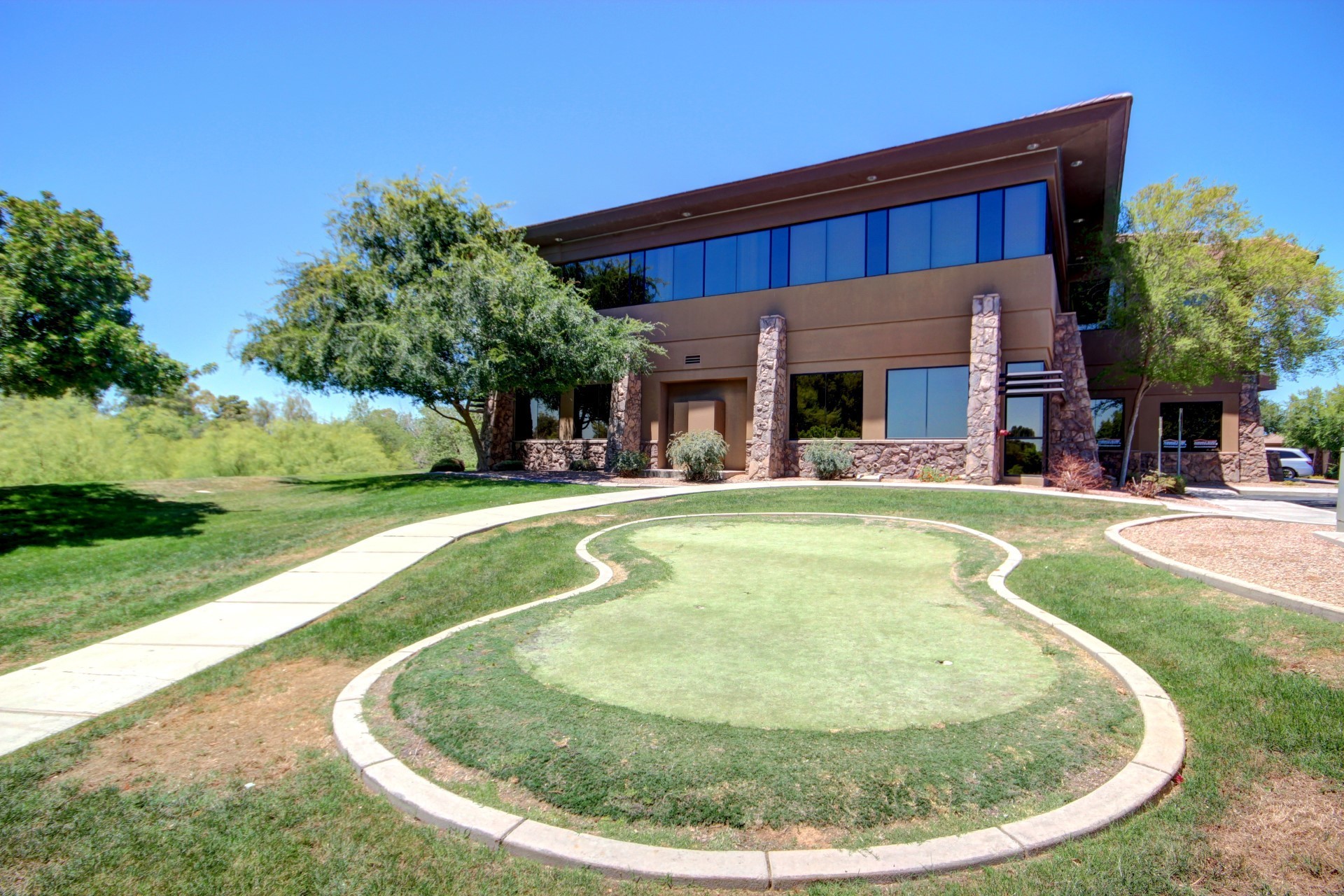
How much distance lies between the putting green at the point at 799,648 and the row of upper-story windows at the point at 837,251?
12.4 meters

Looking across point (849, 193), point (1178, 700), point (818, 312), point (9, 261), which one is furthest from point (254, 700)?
point (849, 193)

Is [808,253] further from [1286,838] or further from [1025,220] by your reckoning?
[1286,838]

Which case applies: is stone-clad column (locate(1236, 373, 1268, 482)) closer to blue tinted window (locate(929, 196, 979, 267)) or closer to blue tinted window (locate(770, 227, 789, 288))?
blue tinted window (locate(929, 196, 979, 267))

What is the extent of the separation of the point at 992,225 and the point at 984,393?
4.53 m

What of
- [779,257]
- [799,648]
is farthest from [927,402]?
[799,648]

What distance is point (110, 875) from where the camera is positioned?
2631 millimetres

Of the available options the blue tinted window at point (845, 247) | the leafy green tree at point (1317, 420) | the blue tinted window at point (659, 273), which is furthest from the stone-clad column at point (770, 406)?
the leafy green tree at point (1317, 420)

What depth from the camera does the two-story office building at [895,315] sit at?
1675 cm

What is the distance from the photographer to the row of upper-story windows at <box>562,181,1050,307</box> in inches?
667

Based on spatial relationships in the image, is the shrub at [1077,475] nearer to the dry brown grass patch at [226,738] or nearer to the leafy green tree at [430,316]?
the leafy green tree at [430,316]

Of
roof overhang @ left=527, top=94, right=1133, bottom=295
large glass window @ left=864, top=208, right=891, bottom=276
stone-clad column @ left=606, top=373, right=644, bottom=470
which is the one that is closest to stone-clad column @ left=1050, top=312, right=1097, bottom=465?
roof overhang @ left=527, top=94, right=1133, bottom=295

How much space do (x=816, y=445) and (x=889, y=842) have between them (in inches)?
649

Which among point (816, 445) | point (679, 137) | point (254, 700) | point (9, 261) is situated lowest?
point (254, 700)

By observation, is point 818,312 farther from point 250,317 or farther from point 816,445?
point 250,317
